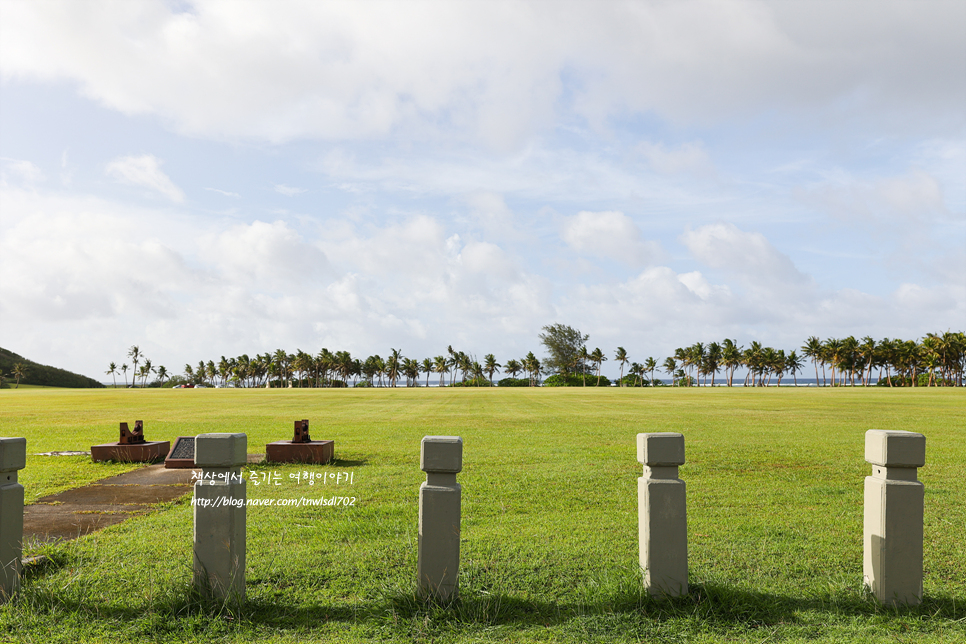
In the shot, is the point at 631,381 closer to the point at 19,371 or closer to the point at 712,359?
the point at 712,359

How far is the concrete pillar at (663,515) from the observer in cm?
444

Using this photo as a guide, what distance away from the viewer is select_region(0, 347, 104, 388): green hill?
562ft

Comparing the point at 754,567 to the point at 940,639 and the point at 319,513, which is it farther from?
the point at 319,513

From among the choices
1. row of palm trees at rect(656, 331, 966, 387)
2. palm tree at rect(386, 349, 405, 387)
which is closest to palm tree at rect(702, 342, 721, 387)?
row of palm trees at rect(656, 331, 966, 387)

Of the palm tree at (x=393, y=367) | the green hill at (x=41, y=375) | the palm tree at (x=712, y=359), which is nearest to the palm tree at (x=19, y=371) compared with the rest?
the green hill at (x=41, y=375)

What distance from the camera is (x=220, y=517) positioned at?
450 centimetres

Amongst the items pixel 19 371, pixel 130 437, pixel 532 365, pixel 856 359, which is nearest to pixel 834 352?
pixel 856 359

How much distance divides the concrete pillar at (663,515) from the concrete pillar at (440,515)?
1.38 meters

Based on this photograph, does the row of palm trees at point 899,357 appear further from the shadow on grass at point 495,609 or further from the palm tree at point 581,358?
the shadow on grass at point 495,609

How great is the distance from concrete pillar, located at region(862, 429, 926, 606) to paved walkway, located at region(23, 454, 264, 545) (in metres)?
7.76

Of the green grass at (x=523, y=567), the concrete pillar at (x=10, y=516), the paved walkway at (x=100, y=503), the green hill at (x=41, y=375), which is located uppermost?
the concrete pillar at (x=10, y=516)

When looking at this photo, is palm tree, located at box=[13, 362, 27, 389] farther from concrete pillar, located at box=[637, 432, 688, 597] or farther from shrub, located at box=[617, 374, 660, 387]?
concrete pillar, located at box=[637, 432, 688, 597]

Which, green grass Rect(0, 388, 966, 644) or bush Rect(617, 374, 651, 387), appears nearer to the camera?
green grass Rect(0, 388, 966, 644)
